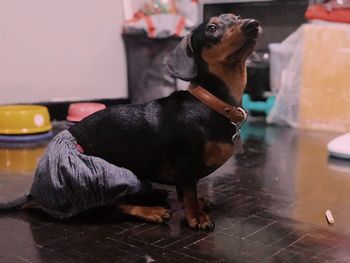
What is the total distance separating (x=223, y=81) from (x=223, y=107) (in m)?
0.08

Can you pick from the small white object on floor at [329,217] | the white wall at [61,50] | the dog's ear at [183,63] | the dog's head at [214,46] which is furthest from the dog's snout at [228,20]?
the white wall at [61,50]

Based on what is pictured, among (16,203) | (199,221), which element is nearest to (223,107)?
(199,221)

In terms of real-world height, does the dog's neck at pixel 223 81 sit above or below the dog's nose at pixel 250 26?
below

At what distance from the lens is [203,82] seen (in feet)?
4.91

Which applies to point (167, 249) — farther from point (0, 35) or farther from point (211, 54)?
point (0, 35)

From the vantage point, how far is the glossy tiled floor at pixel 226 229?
4.22ft

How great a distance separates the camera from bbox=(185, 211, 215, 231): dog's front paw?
4.75 feet

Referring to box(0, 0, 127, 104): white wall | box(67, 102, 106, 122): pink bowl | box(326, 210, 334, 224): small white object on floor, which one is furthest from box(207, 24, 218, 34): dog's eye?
box(0, 0, 127, 104): white wall

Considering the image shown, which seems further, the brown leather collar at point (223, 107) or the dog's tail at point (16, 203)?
the dog's tail at point (16, 203)

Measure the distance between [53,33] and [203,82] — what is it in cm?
211

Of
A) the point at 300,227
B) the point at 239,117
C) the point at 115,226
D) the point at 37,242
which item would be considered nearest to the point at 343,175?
the point at 300,227

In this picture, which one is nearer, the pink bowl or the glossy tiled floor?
the glossy tiled floor

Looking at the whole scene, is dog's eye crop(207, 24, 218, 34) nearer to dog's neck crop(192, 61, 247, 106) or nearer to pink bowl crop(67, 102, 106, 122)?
dog's neck crop(192, 61, 247, 106)

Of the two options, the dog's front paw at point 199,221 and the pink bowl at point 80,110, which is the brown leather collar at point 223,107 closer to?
the dog's front paw at point 199,221
